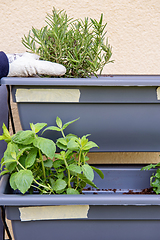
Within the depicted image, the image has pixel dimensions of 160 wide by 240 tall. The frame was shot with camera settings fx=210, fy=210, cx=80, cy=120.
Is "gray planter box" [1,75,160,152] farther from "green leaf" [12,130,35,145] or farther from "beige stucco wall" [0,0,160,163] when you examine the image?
"beige stucco wall" [0,0,160,163]

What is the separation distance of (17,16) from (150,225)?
810 millimetres

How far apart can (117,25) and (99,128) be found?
0.48m

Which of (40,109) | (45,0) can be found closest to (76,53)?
(40,109)

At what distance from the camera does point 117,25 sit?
0.81 m

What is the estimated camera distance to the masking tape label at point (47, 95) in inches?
20.0

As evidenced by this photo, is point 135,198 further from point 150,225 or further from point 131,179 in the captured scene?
point 131,179

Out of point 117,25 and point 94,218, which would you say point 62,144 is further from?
point 117,25

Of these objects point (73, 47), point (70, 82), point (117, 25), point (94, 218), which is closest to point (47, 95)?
point (70, 82)

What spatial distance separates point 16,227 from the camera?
1.53 feet

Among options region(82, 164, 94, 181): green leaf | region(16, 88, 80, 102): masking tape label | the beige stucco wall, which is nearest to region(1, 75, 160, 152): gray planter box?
region(16, 88, 80, 102): masking tape label

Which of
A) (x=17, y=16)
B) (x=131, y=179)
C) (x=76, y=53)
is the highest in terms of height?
(x=17, y=16)

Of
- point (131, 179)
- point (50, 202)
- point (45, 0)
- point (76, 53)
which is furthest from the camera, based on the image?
point (45, 0)

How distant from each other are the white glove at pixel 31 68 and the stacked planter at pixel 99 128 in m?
0.04

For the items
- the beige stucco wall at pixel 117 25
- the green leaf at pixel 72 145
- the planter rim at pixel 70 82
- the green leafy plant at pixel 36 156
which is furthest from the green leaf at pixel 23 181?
the beige stucco wall at pixel 117 25
